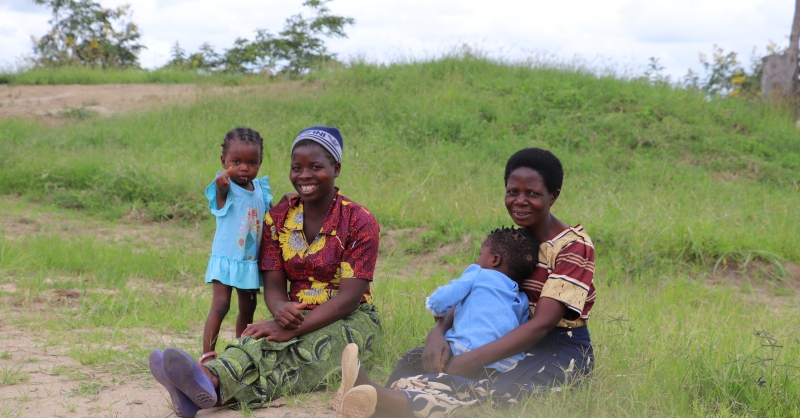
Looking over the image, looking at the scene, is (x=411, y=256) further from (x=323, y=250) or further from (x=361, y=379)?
(x=361, y=379)

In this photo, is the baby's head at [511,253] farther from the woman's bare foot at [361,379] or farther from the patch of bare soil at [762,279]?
the patch of bare soil at [762,279]

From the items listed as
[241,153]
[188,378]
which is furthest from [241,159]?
[188,378]

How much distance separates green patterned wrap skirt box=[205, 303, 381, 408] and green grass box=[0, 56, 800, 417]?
334 mm

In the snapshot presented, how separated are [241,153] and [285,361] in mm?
1077

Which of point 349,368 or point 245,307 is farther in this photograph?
point 245,307

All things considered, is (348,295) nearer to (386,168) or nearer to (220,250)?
(220,250)

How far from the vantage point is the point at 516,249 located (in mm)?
2984

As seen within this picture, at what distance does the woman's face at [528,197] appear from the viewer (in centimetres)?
301

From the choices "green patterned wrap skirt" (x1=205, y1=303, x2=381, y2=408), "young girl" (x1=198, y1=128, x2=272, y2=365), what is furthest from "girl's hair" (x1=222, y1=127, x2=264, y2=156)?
"green patterned wrap skirt" (x1=205, y1=303, x2=381, y2=408)

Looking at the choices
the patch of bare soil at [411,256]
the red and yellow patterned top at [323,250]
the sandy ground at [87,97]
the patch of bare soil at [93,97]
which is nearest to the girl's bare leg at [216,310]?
the red and yellow patterned top at [323,250]

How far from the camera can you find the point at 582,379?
303cm

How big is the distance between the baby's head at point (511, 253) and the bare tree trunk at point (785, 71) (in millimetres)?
10678

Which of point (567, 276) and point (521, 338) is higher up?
point (567, 276)

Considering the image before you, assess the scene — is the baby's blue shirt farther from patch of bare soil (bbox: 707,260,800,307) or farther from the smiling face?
→ patch of bare soil (bbox: 707,260,800,307)
